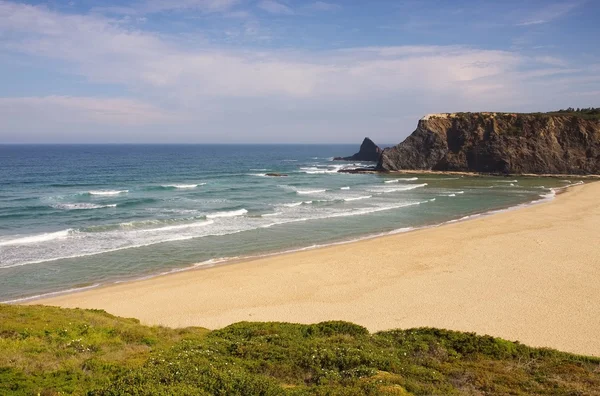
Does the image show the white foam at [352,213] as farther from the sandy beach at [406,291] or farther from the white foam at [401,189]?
the white foam at [401,189]

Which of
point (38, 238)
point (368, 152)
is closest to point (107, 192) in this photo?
point (38, 238)

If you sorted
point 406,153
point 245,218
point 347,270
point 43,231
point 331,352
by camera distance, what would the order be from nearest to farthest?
point 331,352
point 347,270
point 43,231
point 245,218
point 406,153

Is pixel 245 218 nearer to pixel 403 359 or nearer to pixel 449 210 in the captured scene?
pixel 449 210

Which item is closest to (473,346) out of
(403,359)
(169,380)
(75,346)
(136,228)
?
(403,359)

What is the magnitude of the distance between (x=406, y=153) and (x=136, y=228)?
58.6 m

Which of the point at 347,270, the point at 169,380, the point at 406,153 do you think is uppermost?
the point at 406,153

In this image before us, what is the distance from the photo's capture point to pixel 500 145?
74.8 meters

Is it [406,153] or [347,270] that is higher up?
[406,153]

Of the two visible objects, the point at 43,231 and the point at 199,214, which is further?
the point at 199,214

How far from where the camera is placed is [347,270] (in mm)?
22062

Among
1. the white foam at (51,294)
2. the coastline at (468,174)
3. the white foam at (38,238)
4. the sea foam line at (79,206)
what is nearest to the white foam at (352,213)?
the white foam at (38,238)

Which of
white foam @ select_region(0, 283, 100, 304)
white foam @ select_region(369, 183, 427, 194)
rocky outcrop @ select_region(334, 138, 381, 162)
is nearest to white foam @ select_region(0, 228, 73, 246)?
white foam @ select_region(0, 283, 100, 304)

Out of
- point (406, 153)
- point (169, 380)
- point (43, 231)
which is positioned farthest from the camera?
point (406, 153)

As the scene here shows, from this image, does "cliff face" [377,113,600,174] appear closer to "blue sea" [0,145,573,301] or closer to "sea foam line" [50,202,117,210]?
"blue sea" [0,145,573,301]
